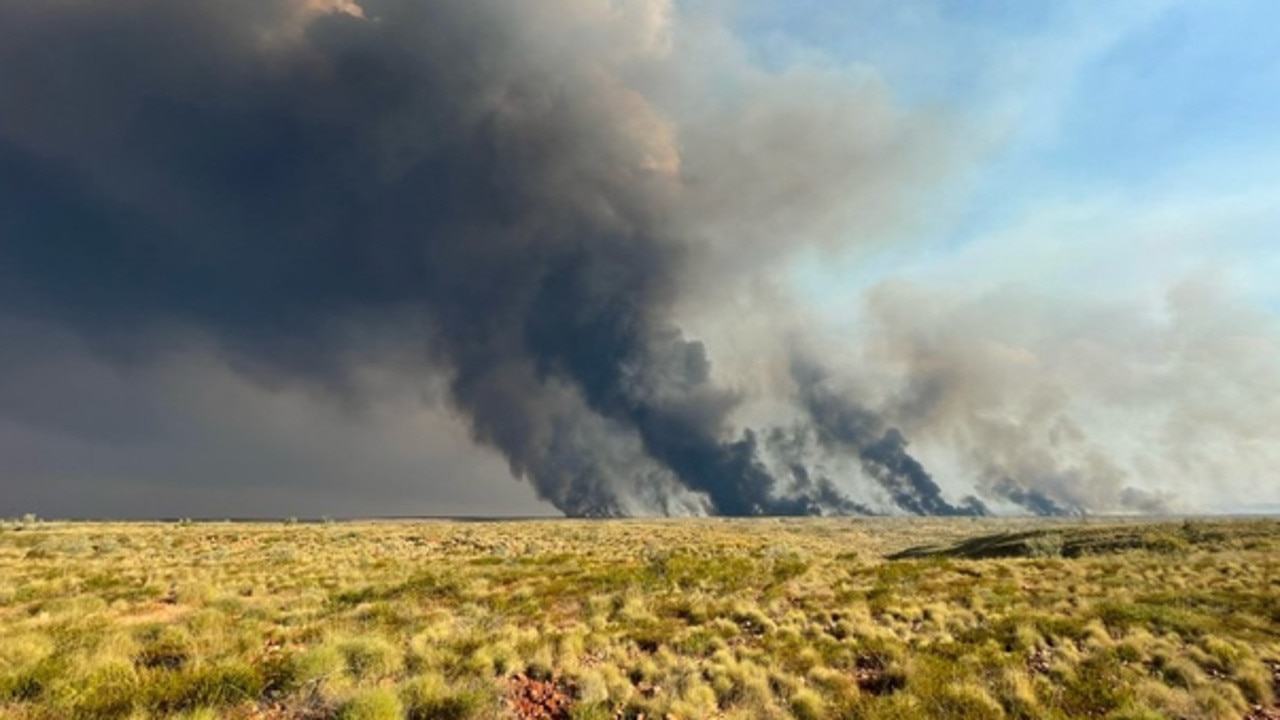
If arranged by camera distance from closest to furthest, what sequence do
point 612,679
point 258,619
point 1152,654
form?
1. point 612,679
2. point 1152,654
3. point 258,619

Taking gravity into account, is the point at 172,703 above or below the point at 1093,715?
above

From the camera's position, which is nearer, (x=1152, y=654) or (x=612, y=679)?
(x=612, y=679)

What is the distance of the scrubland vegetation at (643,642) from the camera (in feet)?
36.2

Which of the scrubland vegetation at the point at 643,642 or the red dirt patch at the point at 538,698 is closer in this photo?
the red dirt patch at the point at 538,698

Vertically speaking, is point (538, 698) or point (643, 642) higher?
point (538, 698)

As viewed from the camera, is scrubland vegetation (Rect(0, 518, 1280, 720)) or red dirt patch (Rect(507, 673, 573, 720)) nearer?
red dirt patch (Rect(507, 673, 573, 720))

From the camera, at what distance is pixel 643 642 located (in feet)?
52.8

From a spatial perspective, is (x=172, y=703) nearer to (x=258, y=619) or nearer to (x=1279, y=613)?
(x=258, y=619)

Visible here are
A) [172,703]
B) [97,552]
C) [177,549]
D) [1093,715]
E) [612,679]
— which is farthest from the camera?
[177,549]

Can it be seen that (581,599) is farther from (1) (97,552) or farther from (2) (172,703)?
(1) (97,552)

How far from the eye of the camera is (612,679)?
12.4m

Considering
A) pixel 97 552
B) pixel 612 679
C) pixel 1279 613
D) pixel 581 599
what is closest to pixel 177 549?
pixel 97 552

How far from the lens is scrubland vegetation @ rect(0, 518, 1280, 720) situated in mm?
11047

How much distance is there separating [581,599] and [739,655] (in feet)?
28.3
